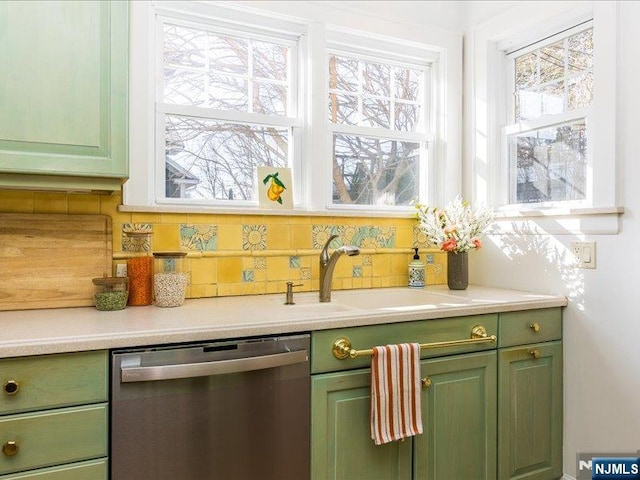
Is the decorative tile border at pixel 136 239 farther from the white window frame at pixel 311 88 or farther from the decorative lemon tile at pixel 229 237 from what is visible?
the decorative lemon tile at pixel 229 237

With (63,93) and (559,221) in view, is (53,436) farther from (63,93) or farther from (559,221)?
(559,221)

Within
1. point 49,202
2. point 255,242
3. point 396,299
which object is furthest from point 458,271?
point 49,202

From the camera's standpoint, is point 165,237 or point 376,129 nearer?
point 165,237

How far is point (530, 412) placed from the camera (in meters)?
2.06

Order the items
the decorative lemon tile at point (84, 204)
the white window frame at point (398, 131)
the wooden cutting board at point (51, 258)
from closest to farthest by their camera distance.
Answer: the wooden cutting board at point (51, 258) < the decorative lemon tile at point (84, 204) < the white window frame at point (398, 131)

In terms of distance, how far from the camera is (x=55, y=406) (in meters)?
1.27

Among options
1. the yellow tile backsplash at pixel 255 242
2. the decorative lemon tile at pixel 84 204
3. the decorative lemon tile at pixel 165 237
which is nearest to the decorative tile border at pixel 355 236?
→ the yellow tile backsplash at pixel 255 242

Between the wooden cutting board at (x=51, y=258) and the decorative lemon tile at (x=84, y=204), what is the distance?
1.5 inches

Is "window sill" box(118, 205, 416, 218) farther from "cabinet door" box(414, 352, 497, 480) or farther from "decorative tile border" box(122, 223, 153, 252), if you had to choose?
"cabinet door" box(414, 352, 497, 480)

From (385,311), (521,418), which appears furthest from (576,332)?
(385,311)

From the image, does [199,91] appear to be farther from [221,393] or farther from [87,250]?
[221,393]

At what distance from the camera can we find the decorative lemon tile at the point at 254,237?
217 centimetres

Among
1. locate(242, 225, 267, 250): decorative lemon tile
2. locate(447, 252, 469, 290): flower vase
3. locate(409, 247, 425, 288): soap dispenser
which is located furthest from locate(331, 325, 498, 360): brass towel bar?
locate(242, 225, 267, 250): decorative lemon tile

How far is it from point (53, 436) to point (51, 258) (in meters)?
0.78
